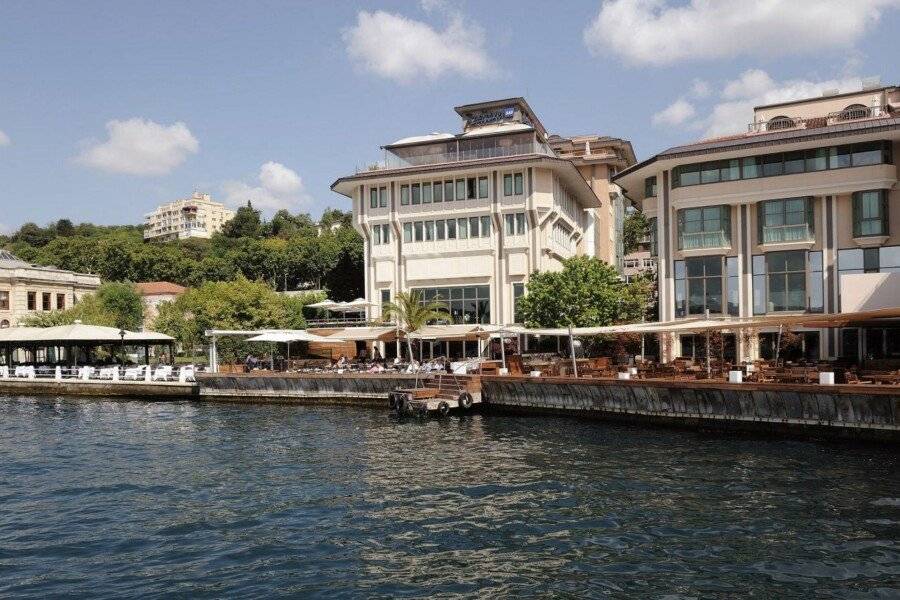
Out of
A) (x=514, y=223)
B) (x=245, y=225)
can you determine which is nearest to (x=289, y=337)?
(x=514, y=223)

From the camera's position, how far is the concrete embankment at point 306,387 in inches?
1503

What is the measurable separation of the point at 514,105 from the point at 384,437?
126 feet

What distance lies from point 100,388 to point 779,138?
4101cm

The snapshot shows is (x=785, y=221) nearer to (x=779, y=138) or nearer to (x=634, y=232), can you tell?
(x=779, y=138)

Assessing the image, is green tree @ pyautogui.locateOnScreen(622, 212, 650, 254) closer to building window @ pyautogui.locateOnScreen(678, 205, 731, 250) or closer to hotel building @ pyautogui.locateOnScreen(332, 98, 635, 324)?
hotel building @ pyautogui.locateOnScreen(332, 98, 635, 324)

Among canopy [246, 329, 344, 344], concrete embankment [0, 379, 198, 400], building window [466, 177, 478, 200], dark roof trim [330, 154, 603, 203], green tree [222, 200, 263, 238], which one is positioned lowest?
concrete embankment [0, 379, 198, 400]

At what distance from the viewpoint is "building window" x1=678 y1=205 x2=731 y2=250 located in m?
41.5

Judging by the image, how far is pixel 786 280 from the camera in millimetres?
40281

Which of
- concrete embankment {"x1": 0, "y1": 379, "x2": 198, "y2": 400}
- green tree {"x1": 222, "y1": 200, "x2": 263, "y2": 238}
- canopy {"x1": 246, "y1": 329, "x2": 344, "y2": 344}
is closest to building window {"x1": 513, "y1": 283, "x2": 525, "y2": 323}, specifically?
canopy {"x1": 246, "y1": 329, "x2": 344, "y2": 344}

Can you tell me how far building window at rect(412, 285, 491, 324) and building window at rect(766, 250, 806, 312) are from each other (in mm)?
18415

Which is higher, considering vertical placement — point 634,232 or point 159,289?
point 634,232

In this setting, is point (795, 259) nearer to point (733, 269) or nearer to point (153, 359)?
point (733, 269)

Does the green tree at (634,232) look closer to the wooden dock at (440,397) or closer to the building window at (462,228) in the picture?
the building window at (462,228)

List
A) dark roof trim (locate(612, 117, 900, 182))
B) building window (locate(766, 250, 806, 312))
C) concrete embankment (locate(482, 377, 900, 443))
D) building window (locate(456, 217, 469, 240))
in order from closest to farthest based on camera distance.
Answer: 1. concrete embankment (locate(482, 377, 900, 443))
2. dark roof trim (locate(612, 117, 900, 182))
3. building window (locate(766, 250, 806, 312))
4. building window (locate(456, 217, 469, 240))
